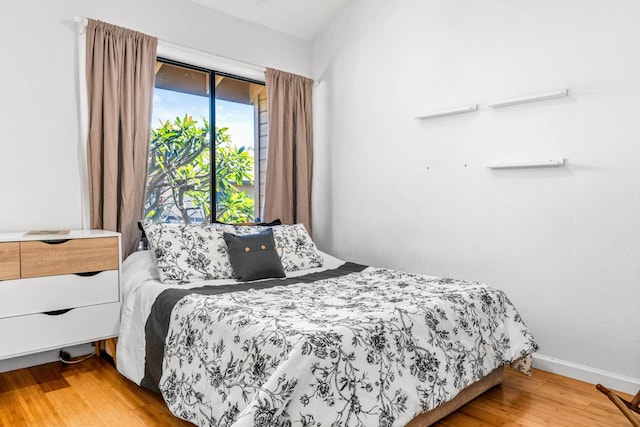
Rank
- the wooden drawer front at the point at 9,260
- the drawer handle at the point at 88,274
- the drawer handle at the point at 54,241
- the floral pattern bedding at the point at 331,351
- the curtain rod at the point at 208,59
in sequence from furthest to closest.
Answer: the curtain rod at the point at 208,59
the drawer handle at the point at 88,274
the drawer handle at the point at 54,241
the wooden drawer front at the point at 9,260
the floral pattern bedding at the point at 331,351

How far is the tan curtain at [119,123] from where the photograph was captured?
111 inches

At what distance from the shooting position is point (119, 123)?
2.94m

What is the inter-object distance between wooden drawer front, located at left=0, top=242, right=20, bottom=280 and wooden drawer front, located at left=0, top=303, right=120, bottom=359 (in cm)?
22

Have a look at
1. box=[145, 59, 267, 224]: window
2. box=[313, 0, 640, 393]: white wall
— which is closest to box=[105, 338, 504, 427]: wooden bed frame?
box=[313, 0, 640, 393]: white wall

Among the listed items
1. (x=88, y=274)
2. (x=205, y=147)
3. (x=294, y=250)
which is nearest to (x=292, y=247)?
(x=294, y=250)

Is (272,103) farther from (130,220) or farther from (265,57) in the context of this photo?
(130,220)

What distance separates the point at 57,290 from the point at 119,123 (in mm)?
1173

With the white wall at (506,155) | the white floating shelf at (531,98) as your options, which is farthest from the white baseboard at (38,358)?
the white floating shelf at (531,98)

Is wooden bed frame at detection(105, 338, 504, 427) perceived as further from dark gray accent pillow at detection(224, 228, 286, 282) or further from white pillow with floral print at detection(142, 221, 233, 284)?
dark gray accent pillow at detection(224, 228, 286, 282)

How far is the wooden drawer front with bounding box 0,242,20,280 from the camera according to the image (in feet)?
7.24

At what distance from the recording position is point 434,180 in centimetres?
324

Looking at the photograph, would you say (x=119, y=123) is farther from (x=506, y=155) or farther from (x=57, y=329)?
(x=506, y=155)

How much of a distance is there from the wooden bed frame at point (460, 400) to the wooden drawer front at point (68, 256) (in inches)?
73.7

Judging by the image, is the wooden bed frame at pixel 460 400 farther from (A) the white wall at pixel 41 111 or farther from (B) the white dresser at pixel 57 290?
(A) the white wall at pixel 41 111
